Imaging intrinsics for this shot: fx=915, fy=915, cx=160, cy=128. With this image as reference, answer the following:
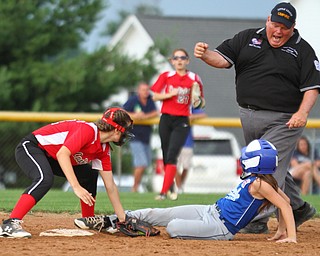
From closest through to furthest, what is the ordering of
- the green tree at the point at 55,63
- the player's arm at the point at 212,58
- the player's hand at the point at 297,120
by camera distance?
the player's hand at the point at 297,120 < the player's arm at the point at 212,58 < the green tree at the point at 55,63

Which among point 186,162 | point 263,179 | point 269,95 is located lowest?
point 186,162

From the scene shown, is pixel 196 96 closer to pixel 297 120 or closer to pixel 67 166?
pixel 297 120

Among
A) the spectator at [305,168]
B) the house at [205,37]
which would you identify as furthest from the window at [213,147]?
the house at [205,37]

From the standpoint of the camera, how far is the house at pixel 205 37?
38.2 m

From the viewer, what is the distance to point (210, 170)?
1975 centimetres

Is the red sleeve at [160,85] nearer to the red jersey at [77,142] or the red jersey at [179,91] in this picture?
the red jersey at [179,91]

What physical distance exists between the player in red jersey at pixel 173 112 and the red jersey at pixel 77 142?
4698 mm

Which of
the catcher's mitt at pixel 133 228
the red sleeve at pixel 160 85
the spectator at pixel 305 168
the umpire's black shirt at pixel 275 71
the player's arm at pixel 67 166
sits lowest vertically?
the spectator at pixel 305 168

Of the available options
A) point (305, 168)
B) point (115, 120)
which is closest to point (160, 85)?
point (305, 168)

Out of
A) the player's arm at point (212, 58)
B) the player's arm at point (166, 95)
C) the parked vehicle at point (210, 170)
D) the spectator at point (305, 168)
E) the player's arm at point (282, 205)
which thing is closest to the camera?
the player's arm at point (282, 205)

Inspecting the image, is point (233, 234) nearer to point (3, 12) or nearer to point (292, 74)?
point (292, 74)

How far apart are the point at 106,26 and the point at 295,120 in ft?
210

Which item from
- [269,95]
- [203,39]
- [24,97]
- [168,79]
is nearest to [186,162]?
[168,79]

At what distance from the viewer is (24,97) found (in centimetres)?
2511
